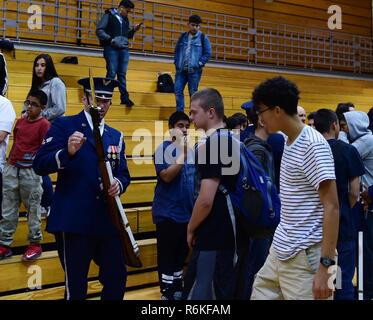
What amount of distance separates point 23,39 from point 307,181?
674 cm

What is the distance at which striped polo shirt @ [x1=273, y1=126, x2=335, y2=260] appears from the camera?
190 centimetres

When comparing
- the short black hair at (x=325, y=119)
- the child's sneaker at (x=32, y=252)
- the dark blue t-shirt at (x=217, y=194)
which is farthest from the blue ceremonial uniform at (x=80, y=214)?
the short black hair at (x=325, y=119)

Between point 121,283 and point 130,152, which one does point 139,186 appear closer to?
point 130,152

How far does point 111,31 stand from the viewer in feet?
20.6

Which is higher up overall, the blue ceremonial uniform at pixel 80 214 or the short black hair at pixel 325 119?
the short black hair at pixel 325 119

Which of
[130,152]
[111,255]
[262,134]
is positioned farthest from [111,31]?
[111,255]

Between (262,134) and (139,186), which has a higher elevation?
(262,134)

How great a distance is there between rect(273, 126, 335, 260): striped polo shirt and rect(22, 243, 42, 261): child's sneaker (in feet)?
6.48

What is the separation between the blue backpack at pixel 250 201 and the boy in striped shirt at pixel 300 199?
6.7 inches

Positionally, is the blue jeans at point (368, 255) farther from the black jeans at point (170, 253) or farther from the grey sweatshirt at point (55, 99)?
the grey sweatshirt at point (55, 99)

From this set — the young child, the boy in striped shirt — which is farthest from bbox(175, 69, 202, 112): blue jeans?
the boy in striped shirt

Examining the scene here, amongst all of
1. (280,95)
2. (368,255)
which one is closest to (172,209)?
(368,255)

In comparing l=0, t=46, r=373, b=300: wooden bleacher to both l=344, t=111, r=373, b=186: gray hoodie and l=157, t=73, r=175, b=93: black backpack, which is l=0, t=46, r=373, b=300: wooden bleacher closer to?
l=157, t=73, r=175, b=93: black backpack

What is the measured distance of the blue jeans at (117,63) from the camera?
20.3 ft
